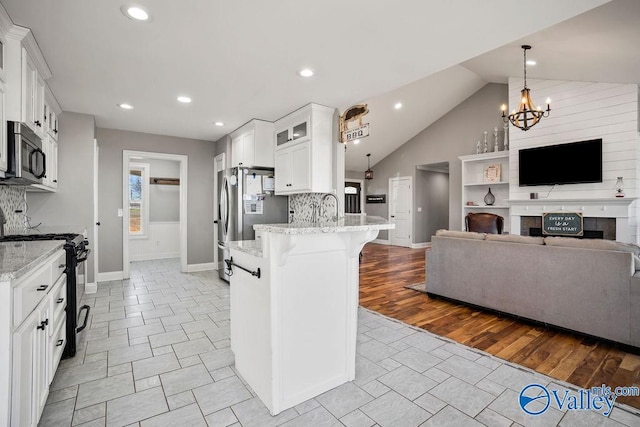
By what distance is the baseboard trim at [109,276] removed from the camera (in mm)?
4914

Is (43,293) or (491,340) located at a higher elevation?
(43,293)

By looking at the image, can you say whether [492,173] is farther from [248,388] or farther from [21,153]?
[21,153]

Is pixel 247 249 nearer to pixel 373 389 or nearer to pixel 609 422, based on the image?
pixel 373 389

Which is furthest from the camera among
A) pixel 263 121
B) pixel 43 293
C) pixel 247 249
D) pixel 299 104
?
pixel 263 121

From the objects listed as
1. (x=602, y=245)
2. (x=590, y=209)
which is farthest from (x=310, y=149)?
(x=590, y=209)

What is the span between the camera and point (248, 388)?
2.01 meters

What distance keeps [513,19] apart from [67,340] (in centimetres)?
388

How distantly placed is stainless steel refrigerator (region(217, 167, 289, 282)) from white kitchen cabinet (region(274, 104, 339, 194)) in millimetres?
511

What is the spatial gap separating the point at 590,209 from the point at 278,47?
5.77m

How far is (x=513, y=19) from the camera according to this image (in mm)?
2037

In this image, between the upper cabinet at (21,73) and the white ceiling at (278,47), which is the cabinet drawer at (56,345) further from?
the white ceiling at (278,47)

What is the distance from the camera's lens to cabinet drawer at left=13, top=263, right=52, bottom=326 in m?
1.27

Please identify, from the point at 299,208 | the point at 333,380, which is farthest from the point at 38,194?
the point at 333,380

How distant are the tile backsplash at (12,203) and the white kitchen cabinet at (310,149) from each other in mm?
2927
